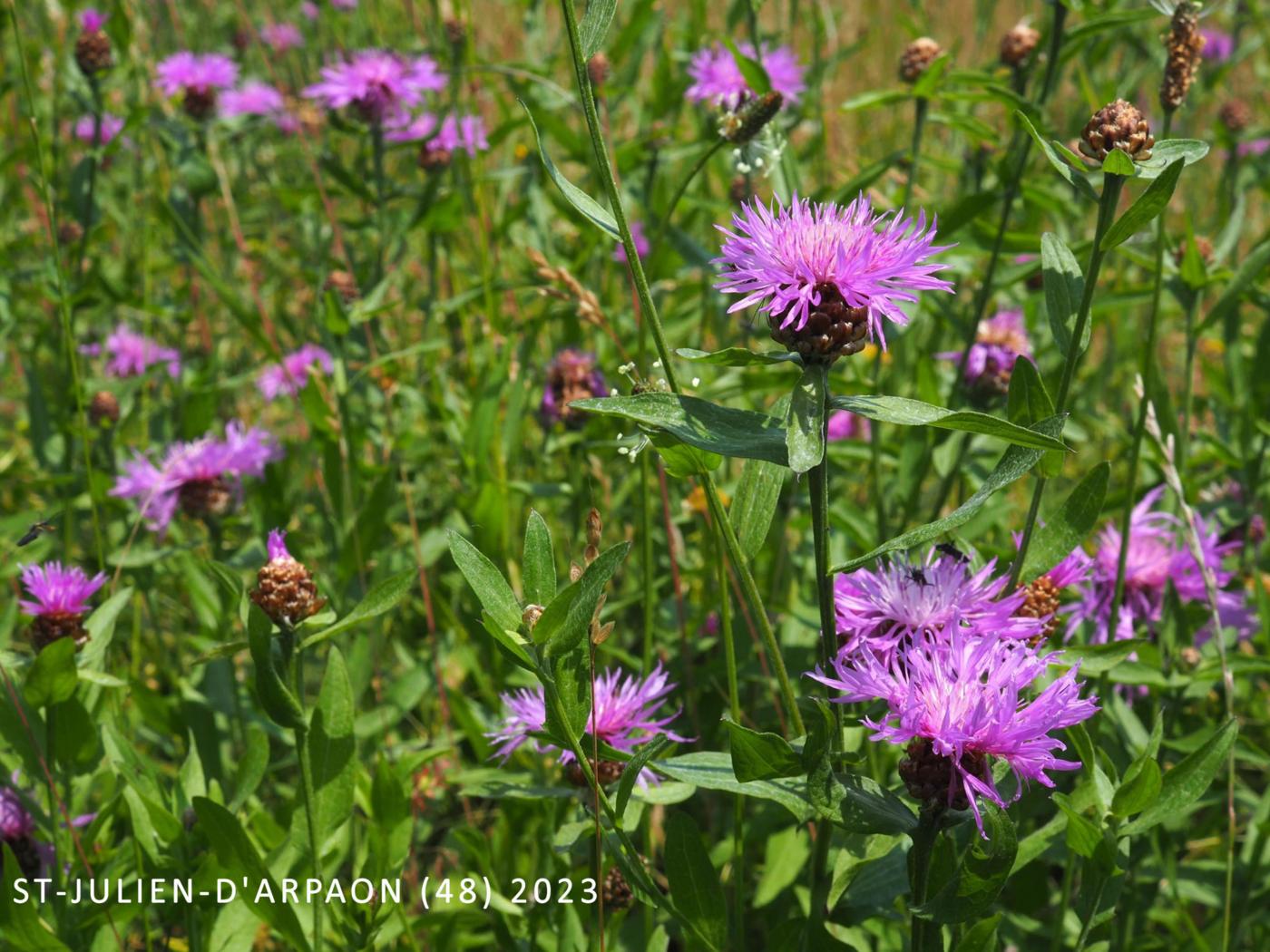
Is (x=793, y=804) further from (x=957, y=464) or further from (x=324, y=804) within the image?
(x=957, y=464)

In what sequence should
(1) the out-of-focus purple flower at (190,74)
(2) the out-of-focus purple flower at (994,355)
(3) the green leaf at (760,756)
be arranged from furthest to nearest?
(1) the out-of-focus purple flower at (190,74) → (2) the out-of-focus purple flower at (994,355) → (3) the green leaf at (760,756)

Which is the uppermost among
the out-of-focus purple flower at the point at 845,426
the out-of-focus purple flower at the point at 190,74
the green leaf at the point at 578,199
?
the out-of-focus purple flower at the point at 190,74

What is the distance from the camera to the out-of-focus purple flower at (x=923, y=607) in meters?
1.09

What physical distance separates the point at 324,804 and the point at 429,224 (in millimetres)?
1299

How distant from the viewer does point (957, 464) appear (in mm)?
1824

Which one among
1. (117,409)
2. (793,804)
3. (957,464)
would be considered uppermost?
(117,409)

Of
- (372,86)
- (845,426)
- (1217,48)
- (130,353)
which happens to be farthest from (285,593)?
(1217,48)

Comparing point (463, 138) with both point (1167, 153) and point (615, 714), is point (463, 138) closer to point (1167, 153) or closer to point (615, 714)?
point (615, 714)

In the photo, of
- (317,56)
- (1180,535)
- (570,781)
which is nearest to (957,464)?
(1180,535)

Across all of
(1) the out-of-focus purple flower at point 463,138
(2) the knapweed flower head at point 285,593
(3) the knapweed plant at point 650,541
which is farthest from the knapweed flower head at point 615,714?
(1) the out-of-focus purple flower at point 463,138

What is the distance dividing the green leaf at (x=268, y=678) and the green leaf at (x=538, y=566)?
0.82ft

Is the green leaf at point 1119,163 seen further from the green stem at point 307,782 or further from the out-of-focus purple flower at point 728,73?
the out-of-focus purple flower at point 728,73

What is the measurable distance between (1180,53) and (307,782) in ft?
3.90

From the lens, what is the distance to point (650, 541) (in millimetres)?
1502
